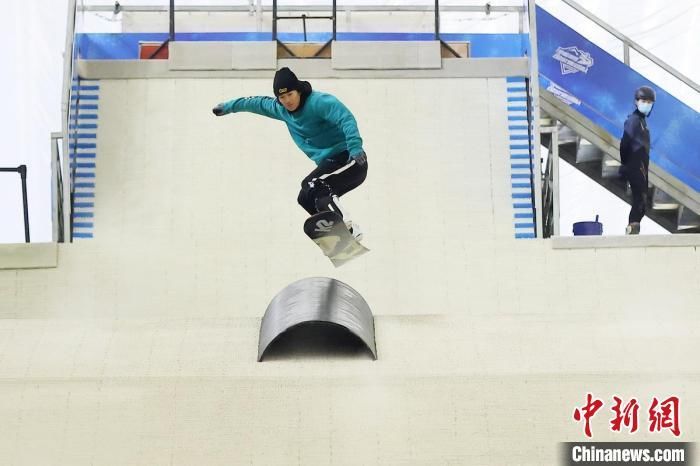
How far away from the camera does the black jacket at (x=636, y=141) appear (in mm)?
10078

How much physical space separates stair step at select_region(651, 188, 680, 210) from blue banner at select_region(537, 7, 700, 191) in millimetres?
291

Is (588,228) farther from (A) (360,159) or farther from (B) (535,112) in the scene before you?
(A) (360,159)

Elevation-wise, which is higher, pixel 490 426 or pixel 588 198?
pixel 490 426

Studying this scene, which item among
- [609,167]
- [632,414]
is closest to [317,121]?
[632,414]

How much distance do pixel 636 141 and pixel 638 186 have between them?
1.17 feet

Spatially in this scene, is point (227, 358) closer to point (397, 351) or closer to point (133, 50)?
point (397, 351)

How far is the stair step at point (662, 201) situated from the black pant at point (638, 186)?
0.83 metres

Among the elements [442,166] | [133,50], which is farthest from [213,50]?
[442,166]

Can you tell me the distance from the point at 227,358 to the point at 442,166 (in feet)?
15.7

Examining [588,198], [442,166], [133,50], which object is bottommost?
[588,198]

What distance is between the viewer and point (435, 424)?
5273 millimetres

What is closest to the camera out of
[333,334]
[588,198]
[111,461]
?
[111,461]

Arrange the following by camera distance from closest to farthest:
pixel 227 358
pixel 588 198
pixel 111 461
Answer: pixel 111 461, pixel 227 358, pixel 588 198

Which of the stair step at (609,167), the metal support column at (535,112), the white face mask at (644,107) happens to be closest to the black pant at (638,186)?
the white face mask at (644,107)
